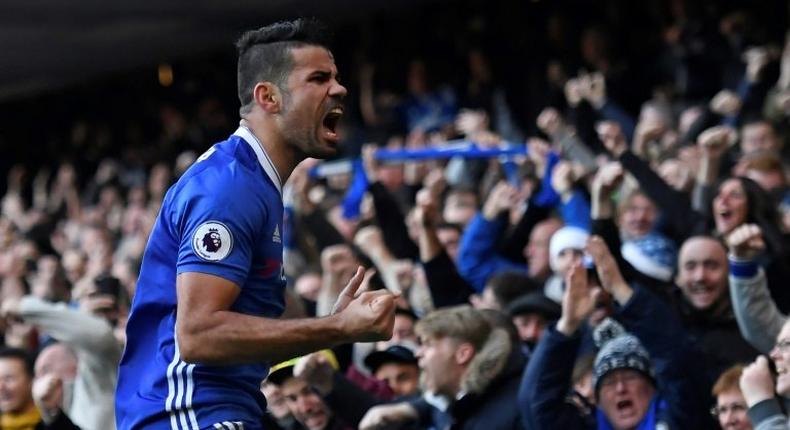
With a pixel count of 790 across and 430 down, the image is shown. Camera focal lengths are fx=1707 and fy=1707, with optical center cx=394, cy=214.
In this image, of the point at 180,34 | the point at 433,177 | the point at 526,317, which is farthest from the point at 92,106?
the point at 526,317

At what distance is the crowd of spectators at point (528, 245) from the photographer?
620 cm

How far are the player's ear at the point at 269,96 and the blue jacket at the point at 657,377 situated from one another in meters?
1.98

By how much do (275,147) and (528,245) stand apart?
4781 millimetres

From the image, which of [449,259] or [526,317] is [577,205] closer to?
[449,259]

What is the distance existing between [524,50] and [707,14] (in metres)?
1.88

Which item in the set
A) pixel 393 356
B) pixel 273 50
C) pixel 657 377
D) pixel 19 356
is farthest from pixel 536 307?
pixel 273 50

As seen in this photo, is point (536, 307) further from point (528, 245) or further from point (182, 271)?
point (182, 271)

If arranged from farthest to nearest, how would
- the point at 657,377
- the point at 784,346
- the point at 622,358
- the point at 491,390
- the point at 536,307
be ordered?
1. the point at 536,307
2. the point at 491,390
3. the point at 622,358
4. the point at 657,377
5. the point at 784,346

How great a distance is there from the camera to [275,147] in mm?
4395

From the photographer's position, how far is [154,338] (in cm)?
431

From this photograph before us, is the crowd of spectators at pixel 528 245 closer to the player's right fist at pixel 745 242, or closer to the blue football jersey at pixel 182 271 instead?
the player's right fist at pixel 745 242

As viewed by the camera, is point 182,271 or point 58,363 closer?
point 182,271

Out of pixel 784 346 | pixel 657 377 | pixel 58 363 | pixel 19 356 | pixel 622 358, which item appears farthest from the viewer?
pixel 58 363

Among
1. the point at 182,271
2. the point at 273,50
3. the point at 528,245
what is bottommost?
the point at 182,271
